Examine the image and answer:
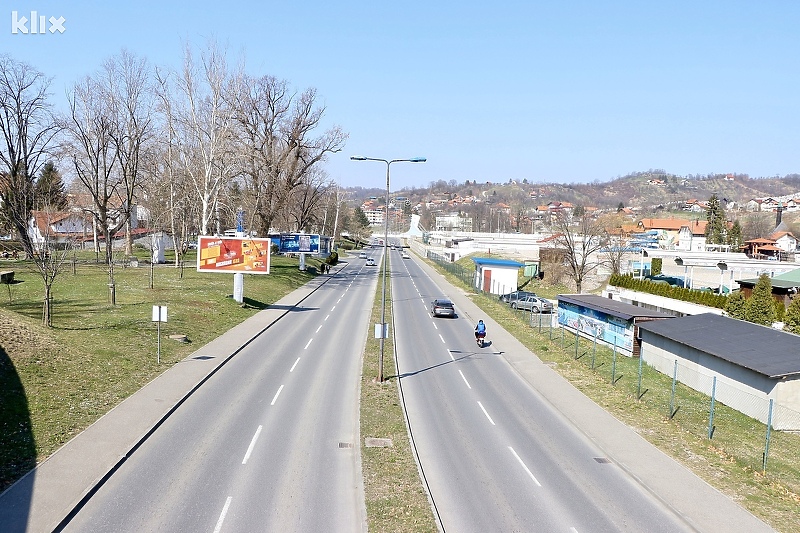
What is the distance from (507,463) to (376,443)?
3.39 m

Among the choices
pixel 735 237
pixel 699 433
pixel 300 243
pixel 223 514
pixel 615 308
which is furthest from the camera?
pixel 735 237

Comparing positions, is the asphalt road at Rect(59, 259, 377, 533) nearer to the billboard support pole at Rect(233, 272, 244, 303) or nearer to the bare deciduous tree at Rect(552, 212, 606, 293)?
the billboard support pole at Rect(233, 272, 244, 303)

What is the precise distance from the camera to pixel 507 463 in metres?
14.9

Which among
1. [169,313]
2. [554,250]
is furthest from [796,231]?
[169,313]

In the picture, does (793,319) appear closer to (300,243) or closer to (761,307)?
(761,307)

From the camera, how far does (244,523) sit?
11.1 m

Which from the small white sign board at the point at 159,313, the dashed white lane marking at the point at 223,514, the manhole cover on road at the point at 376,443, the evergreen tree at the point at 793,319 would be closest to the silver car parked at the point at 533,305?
the evergreen tree at the point at 793,319

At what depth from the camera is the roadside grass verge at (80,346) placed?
15289 millimetres

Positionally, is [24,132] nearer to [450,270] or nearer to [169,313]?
[169,313]

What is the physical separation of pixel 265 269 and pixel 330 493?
2736 cm

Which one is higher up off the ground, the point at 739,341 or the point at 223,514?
the point at 739,341

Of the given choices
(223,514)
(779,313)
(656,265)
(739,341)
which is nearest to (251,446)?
(223,514)

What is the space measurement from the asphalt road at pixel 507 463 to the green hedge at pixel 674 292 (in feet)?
72.0

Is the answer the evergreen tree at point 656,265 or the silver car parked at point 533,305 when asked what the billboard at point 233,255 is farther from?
the evergreen tree at point 656,265
